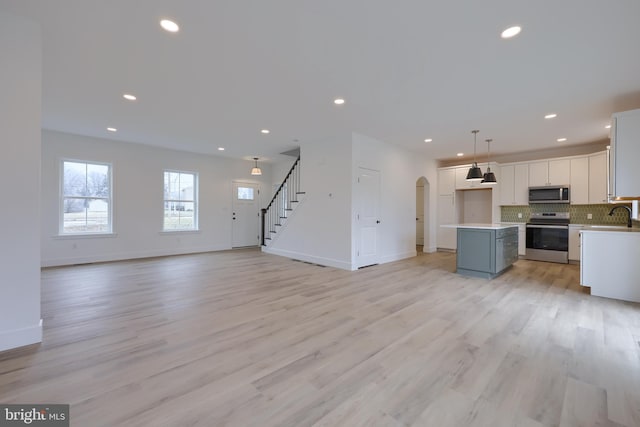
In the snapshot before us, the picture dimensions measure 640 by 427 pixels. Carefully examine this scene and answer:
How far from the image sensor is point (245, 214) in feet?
29.2

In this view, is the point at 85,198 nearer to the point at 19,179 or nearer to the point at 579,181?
the point at 19,179

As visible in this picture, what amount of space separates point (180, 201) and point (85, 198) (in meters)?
2.00

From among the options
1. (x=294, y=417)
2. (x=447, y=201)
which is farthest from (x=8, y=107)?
(x=447, y=201)

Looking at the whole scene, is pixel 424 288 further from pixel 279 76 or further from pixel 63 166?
pixel 63 166

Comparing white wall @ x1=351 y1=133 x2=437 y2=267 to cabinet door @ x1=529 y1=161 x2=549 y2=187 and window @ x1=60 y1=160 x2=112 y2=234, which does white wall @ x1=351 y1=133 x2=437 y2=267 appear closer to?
cabinet door @ x1=529 y1=161 x2=549 y2=187

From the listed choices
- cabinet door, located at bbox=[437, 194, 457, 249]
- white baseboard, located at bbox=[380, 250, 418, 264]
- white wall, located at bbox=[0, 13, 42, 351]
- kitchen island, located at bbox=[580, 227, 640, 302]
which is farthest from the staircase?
kitchen island, located at bbox=[580, 227, 640, 302]

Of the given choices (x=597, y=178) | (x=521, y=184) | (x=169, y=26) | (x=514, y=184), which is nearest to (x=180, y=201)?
(x=169, y=26)

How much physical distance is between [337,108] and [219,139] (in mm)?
3259

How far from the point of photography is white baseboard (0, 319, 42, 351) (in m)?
2.31

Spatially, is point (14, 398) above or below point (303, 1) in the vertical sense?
below

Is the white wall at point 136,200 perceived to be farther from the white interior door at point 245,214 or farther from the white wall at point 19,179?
the white wall at point 19,179

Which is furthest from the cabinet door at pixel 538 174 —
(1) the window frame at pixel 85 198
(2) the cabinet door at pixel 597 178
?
(1) the window frame at pixel 85 198

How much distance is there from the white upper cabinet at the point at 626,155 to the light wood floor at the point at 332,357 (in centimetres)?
155

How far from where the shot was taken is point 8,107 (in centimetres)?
231
